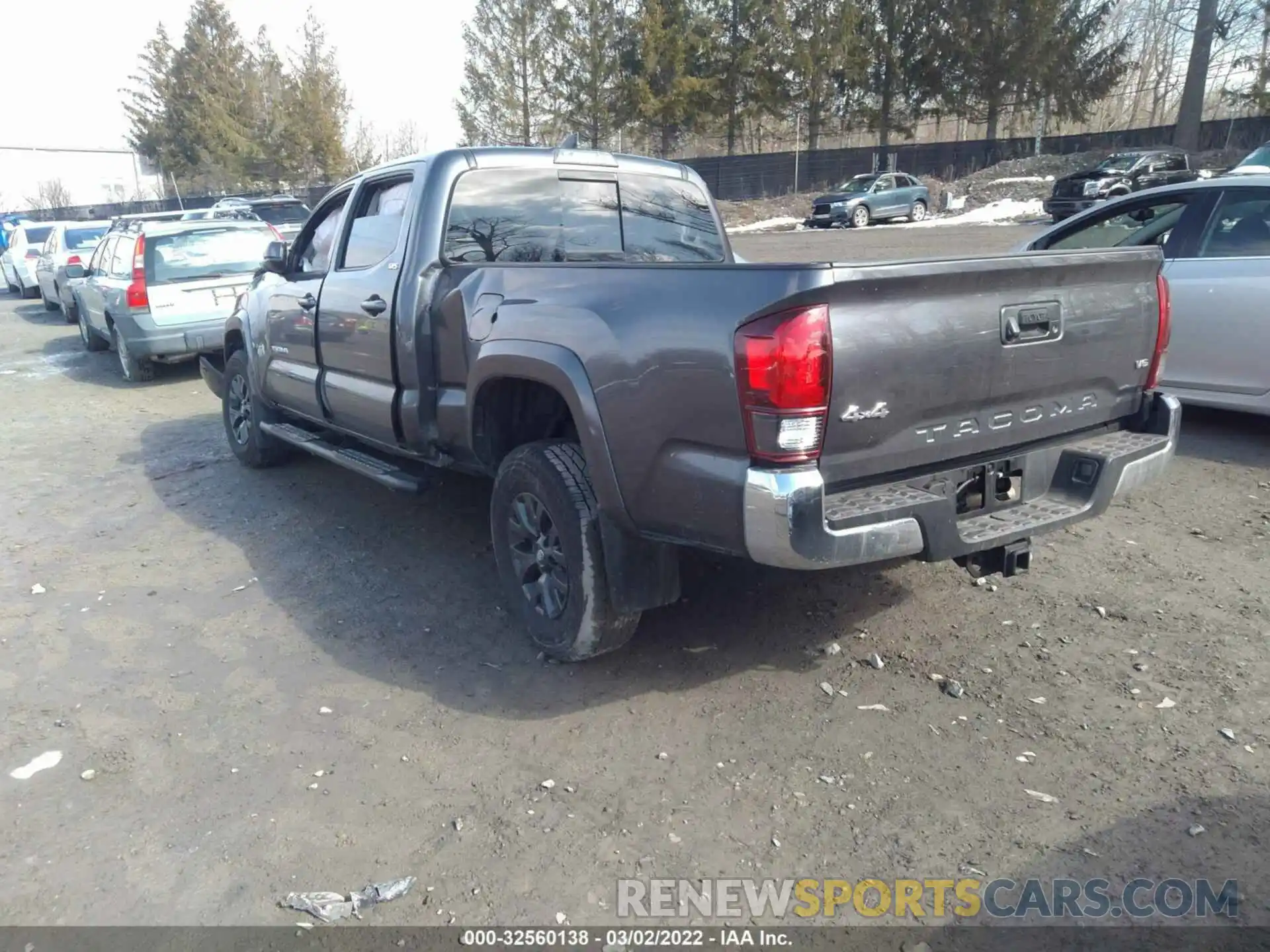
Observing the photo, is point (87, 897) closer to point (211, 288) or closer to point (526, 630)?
point (526, 630)

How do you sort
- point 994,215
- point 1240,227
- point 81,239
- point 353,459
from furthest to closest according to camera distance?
point 994,215
point 81,239
point 1240,227
point 353,459

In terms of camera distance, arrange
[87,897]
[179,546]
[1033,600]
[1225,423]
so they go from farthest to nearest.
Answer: [1225,423], [179,546], [1033,600], [87,897]

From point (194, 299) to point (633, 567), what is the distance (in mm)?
8599

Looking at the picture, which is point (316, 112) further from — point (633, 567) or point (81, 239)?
point (633, 567)

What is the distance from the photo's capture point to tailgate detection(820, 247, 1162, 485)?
2.90 m

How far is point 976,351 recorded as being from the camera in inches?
123

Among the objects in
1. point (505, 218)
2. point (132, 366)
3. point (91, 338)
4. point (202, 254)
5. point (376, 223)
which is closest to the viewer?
point (505, 218)

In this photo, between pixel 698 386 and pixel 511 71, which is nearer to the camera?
pixel 698 386

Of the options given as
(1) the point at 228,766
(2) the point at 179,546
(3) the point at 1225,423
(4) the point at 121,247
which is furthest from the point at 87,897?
(4) the point at 121,247

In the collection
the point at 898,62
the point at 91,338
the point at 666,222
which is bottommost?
the point at 91,338

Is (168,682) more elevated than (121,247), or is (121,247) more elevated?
(121,247)

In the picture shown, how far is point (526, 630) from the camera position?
160 inches

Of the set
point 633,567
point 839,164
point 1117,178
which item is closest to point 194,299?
point 633,567

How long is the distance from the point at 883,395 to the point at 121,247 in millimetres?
11202
